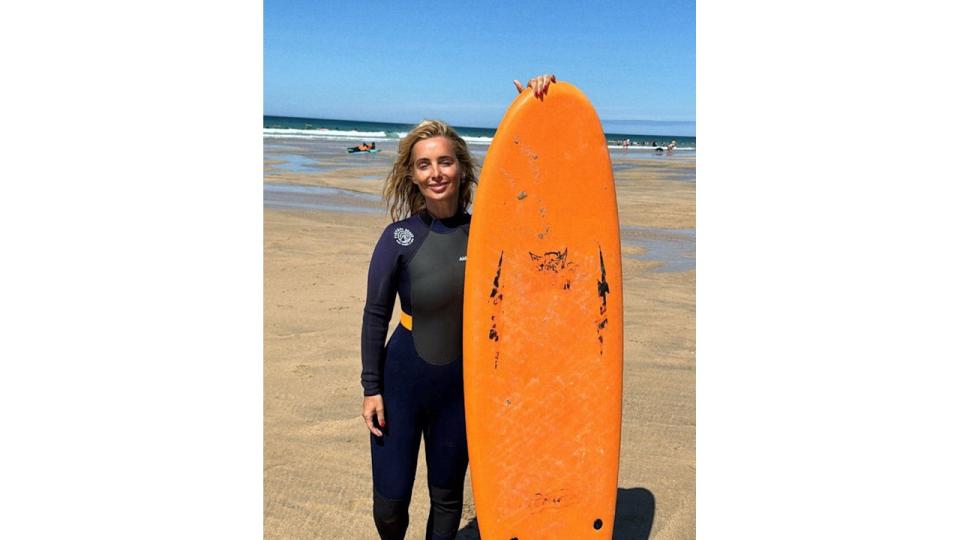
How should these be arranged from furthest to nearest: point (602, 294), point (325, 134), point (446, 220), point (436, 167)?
point (325, 134), point (602, 294), point (446, 220), point (436, 167)

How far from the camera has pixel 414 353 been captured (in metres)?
2.39

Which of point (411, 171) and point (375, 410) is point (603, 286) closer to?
point (411, 171)

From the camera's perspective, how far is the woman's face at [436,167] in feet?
7.61

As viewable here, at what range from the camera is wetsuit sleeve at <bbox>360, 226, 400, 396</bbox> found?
2352 millimetres

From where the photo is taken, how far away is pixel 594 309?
2.54 meters

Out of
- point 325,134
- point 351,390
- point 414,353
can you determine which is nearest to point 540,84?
point 414,353

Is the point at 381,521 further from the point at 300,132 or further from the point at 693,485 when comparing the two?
the point at 300,132

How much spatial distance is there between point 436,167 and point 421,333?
525 mm

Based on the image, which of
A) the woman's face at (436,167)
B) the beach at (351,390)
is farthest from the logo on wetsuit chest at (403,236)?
the beach at (351,390)

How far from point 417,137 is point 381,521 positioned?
1.24 meters

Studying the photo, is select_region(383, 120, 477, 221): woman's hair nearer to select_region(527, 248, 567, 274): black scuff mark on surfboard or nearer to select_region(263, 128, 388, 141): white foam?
select_region(527, 248, 567, 274): black scuff mark on surfboard

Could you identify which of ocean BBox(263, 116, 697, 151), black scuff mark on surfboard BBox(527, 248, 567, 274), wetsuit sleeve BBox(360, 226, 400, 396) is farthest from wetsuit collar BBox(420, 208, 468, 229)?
ocean BBox(263, 116, 697, 151)

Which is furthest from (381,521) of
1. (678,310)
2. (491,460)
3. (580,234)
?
(678,310)

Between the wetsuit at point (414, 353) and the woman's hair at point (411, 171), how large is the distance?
0.42ft
